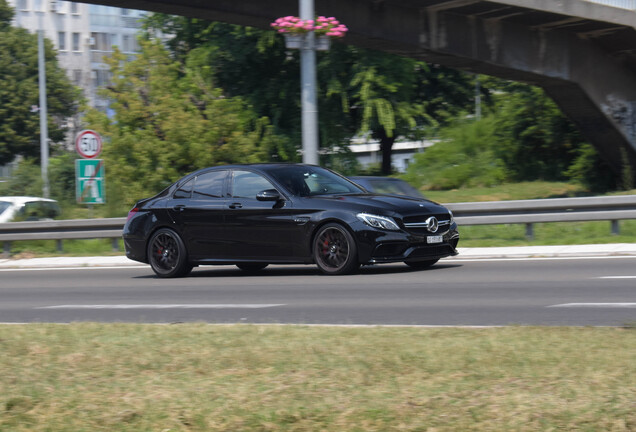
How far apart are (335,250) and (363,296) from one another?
2.44 metres

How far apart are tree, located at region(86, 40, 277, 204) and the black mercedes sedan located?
9.67m

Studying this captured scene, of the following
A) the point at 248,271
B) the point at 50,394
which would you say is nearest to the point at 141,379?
the point at 50,394

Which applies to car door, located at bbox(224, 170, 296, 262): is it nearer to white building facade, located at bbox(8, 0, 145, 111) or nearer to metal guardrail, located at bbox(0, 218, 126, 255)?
metal guardrail, located at bbox(0, 218, 126, 255)

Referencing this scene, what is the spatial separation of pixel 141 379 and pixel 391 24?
65.5ft

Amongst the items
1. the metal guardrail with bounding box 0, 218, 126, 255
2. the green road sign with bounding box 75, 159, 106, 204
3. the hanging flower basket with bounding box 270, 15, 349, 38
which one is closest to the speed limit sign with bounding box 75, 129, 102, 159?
the green road sign with bounding box 75, 159, 106, 204

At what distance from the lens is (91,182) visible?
21.7 meters

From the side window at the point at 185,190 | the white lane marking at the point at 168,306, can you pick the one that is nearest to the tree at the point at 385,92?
the side window at the point at 185,190

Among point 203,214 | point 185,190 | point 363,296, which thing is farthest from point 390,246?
point 185,190

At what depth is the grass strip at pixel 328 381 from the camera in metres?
4.72

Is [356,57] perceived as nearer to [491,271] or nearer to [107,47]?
[491,271]

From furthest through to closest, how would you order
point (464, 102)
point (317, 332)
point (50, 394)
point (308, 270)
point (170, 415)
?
point (464, 102), point (308, 270), point (317, 332), point (50, 394), point (170, 415)

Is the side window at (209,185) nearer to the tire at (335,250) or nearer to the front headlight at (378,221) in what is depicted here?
the tire at (335,250)

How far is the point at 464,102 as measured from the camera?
40.2 m

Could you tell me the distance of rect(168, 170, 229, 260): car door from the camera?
1393cm
